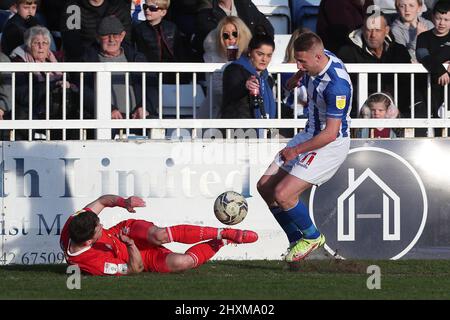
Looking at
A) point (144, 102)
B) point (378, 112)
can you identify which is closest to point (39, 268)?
point (144, 102)

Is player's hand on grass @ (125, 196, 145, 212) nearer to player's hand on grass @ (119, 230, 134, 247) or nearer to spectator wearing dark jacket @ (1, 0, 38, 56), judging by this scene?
player's hand on grass @ (119, 230, 134, 247)

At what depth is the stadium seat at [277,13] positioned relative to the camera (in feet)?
54.0

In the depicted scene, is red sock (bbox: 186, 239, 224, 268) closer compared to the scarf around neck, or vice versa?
red sock (bbox: 186, 239, 224, 268)

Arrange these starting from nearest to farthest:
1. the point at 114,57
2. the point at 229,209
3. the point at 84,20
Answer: the point at 229,209, the point at 114,57, the point at 84,20

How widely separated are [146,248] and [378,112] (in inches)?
131

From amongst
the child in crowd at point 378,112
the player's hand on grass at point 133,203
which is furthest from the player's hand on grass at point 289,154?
the child in crowd at point 378,112

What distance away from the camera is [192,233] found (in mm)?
11891

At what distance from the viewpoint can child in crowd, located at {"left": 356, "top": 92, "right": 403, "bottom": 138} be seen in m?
13.5

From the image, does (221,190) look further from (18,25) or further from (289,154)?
(18,25)

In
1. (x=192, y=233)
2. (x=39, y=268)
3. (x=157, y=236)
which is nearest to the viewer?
(x=157, y=236)

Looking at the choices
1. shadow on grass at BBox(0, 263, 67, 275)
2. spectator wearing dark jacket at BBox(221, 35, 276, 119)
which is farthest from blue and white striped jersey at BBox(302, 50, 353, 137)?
shadow on grass at BBox(0, 263, 67, 275)

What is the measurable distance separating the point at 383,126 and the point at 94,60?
3.25 meters

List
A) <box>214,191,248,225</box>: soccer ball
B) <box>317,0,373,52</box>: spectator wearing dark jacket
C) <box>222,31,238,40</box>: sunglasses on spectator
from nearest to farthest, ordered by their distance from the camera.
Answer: <box>214,191,248,225</box>: soccer ball
<box>222,31,238,40</box>: sunglasses on spectator
<box>317,0,373,52</box>: spectator wearing dark jacket

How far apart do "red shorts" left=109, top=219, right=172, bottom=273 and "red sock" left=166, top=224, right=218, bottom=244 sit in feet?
0.67
